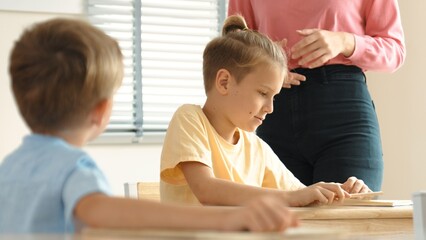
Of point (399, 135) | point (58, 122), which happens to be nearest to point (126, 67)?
point (399, 135)

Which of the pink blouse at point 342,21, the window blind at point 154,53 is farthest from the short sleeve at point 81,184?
the window blind at point 154,53

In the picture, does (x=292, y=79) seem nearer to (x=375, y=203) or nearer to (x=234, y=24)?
(x=234, y=24)

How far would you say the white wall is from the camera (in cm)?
427

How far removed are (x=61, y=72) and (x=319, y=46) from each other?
1359mm

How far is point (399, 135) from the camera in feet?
14.9

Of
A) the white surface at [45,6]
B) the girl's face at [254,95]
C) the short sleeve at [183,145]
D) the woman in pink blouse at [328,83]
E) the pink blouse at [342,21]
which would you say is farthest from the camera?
the white surface at [45,6]

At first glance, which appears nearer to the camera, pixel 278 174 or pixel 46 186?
pixel 46 186

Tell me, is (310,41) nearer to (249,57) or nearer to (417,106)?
(249,57)

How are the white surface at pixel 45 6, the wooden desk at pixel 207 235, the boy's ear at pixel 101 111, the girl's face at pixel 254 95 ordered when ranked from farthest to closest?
the white surface at pixel 45 6, the girl's face at pixel 254 95, the boy's ear at pixel 101 111, the wooden desk at pixel 207 235

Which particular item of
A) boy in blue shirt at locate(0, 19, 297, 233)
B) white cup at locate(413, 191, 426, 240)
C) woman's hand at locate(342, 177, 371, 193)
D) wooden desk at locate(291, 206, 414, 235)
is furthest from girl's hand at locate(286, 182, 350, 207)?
boy in blue shirt at locate(0, 19, 297, 233)

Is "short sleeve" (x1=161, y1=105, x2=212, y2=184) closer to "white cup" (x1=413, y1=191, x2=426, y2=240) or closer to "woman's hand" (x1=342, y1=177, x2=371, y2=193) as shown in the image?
"woman's hand" (x1=342, y1=177, x2=371, y2=193)

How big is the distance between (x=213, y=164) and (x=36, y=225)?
1.21m

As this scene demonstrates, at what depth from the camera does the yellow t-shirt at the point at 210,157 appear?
2.21m

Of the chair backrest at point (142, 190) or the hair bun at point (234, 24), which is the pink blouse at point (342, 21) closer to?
the hair bun at point (234, 24)
